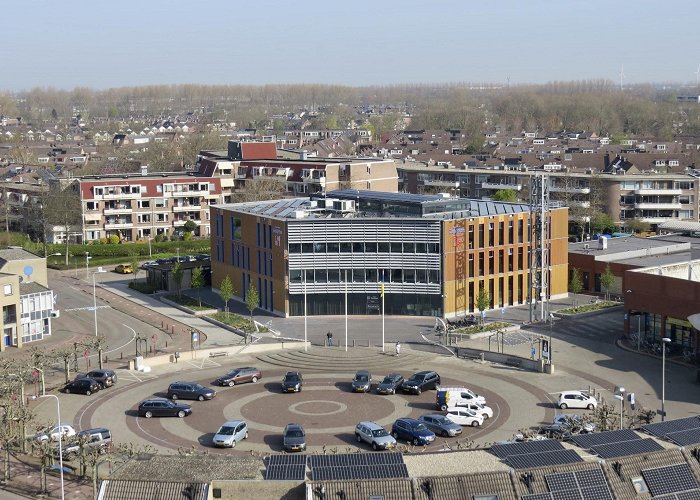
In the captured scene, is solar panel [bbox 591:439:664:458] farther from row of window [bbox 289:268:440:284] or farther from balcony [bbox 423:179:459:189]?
balcony [bbox 423:179:459:189]

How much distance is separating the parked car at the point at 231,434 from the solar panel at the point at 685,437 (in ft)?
47.1

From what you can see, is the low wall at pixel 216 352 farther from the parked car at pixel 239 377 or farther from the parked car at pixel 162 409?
the parked car at pixel 162 409

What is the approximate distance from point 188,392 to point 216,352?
24.9 feet

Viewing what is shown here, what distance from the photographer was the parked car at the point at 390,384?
41.2m

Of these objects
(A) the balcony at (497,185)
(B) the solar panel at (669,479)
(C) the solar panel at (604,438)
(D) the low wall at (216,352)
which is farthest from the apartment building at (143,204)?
(B) the solar panel at (669,479)

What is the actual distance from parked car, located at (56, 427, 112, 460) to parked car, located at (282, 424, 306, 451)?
5876 mm

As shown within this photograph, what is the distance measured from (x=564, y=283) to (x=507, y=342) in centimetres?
1231

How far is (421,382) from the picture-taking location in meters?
41.3

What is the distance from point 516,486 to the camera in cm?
2516

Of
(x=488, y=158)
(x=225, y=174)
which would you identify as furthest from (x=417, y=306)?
(x=488, y=158)

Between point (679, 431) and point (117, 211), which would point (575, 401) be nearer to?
point (679, 431)

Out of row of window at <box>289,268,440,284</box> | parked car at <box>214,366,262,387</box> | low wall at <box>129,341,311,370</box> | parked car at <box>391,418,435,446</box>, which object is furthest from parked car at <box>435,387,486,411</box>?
row of window at <box>289,268,440,284</box>

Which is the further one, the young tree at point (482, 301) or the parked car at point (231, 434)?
the young tree at point (482, 301)

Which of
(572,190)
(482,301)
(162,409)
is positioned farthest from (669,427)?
(572,190)
